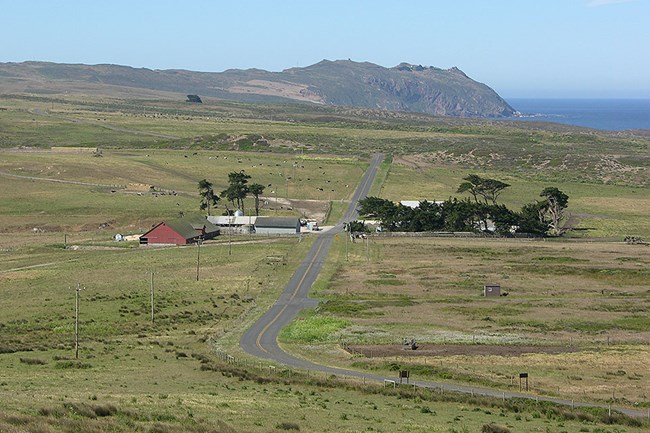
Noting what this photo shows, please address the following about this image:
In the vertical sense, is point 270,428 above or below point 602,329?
above

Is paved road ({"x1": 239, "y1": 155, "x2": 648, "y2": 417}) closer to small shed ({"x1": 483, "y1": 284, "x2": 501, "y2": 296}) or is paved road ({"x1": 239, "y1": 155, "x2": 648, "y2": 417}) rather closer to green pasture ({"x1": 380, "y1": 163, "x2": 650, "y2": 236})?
small shed ({"x1": 483, "y1": 284, "x2": 501, "y2": 296})

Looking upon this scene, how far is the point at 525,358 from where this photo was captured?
197ft

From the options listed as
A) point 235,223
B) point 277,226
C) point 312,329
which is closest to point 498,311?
point 312,329

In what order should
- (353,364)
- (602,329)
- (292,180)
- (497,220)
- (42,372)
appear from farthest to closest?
(292,180), (497,220), (602,329), (353,364), (42,372)

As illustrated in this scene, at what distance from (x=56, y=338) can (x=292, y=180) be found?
12551 centimetres

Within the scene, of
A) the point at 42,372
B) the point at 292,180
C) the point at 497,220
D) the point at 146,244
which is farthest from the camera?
the point at 292,180

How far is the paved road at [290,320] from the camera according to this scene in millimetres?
50125

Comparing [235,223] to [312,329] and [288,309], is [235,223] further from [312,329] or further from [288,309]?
[312,329]

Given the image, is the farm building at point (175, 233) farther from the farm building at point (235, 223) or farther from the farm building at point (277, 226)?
the farm building at point (277, 226)

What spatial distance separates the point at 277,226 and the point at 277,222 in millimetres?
1021

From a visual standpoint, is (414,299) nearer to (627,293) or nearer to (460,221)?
(627,293)

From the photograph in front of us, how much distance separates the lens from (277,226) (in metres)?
134

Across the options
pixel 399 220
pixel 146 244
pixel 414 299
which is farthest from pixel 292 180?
pixel 414 299

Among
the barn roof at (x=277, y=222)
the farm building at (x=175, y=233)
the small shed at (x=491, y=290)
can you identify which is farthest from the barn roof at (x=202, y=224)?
the small shed at (x=491, y=290)
